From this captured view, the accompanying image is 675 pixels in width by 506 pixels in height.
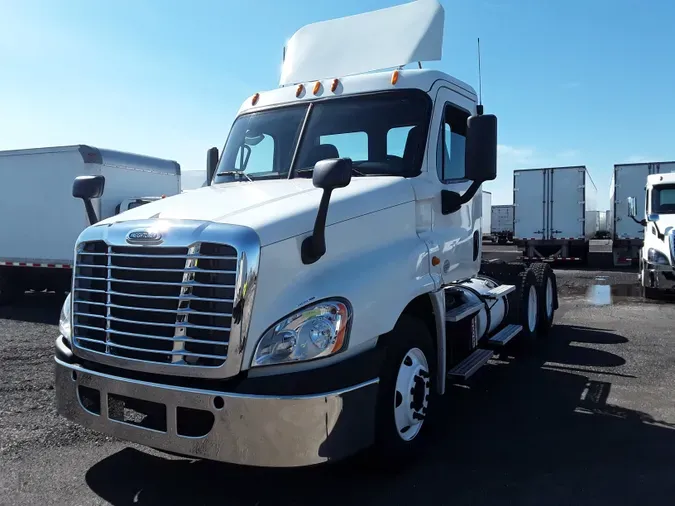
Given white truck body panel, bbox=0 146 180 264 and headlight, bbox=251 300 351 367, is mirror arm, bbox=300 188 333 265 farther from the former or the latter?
white truck body panel, bbox=0 146 180 264

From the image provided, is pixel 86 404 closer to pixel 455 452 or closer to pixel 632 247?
pixel 455 452

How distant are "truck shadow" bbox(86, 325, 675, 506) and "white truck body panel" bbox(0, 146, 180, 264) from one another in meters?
8.68

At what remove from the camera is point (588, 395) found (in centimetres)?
588

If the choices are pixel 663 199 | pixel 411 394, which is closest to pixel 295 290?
pixel 411 394

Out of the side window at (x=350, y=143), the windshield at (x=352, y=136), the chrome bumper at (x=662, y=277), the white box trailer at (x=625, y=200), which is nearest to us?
the windshield at (x=352, y=136)

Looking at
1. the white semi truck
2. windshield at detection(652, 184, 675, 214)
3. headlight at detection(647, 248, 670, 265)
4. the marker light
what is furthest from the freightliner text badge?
windshield at detection(652, 184, 675, 214)

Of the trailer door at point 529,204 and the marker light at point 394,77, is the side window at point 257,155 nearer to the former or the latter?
the marker light at point 394,77

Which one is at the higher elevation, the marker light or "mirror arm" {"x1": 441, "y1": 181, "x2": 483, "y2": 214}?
the marker light

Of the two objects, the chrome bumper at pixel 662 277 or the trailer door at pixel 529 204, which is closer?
the chrome bumper at pixel 662 277

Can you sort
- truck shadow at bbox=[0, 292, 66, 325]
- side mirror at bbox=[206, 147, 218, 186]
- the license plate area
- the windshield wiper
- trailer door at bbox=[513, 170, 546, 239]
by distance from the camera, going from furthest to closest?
trailer door at bbox=[513, 170, 546, 239]
truck shadow at bbox=[0, 292, 66, 325]
side mirror at bbox=[206, 147, 218, 186]
the windshield wiper
the license plate area

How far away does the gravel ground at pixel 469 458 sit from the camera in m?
3.72

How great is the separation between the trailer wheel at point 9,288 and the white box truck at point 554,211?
57.7 feet

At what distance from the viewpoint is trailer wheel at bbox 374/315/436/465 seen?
12.1ft

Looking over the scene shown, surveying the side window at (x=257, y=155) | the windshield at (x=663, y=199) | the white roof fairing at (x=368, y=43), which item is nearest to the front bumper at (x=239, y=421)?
the side window at (x=257, y=155)
